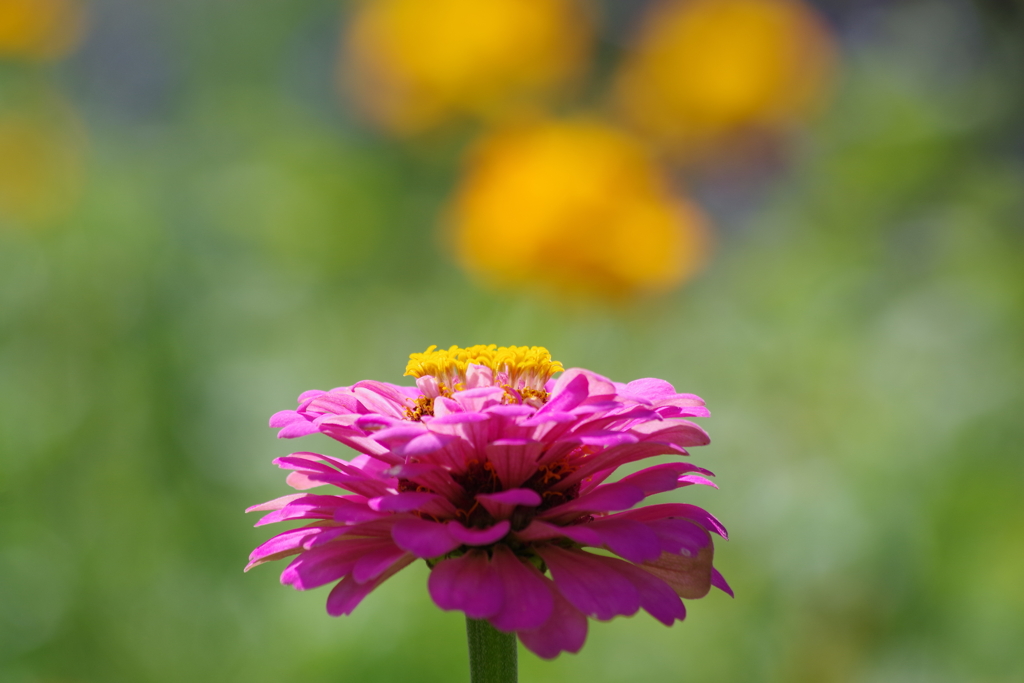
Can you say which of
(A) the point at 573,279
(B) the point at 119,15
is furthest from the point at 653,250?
(B) the point at 119,15

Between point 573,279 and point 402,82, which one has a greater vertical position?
point 402,82

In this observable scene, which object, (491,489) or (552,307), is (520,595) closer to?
(491,489)

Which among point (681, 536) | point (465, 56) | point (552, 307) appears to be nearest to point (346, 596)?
point (681, 536)

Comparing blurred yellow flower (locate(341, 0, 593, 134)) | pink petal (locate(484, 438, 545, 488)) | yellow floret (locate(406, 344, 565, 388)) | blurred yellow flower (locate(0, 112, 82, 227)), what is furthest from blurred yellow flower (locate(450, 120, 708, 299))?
pink petal (locate(484, 438, 545, 488))

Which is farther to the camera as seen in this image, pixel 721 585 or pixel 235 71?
pixel 235 71

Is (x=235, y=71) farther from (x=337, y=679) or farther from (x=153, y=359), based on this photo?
→ (x=337, y=679)
